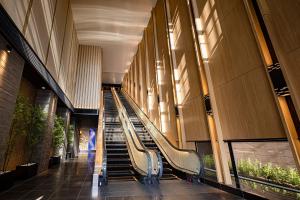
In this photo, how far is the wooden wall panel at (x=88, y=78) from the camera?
11.9 metres

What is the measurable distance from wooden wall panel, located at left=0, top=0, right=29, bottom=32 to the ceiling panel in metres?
6.42

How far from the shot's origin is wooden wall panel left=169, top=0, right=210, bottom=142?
5.49 meters

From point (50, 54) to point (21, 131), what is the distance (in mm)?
2784

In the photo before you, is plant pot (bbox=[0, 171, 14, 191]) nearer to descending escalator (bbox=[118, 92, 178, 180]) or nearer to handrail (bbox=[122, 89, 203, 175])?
descending escalator (bbox=[118, 92, 178, 180])

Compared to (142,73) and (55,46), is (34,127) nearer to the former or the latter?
(55,46)

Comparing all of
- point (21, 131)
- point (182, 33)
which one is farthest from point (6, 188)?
point (182, 33)

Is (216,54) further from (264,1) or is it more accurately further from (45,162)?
(45,162)

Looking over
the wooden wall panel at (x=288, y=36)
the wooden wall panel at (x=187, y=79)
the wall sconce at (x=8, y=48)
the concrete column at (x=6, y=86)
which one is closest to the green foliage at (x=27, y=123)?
the concrete column at (x=6, y=86)

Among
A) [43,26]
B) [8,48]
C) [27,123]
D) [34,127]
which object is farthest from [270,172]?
[43,26]

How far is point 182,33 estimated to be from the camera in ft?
21.9

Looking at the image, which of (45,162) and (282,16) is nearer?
(282,16)

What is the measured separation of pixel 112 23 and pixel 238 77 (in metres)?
9.77

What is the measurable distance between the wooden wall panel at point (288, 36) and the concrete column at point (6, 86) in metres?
5.24

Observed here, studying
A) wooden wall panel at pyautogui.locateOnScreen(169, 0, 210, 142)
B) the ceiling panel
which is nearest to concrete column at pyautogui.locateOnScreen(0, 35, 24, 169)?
wooden wall panel at pyautogui.locateOnScreen(169, 0, 210, 142)
